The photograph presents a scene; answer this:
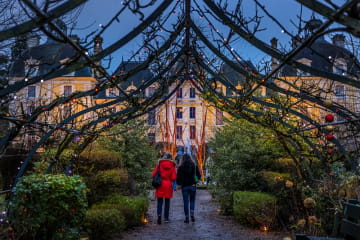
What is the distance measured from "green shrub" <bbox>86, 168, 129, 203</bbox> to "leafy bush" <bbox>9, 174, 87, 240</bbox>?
7.66 feet

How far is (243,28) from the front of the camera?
483 cm

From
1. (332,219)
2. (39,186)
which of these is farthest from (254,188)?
(39,186)

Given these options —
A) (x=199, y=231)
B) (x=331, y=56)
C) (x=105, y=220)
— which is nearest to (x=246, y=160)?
(x=199, y=231)

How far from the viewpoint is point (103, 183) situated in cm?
800

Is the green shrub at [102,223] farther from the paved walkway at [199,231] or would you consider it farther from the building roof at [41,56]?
the building roof at [41,56]

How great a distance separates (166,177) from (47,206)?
14.8ft

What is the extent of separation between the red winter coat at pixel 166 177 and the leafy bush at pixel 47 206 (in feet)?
12.4

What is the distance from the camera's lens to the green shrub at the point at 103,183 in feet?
25.7

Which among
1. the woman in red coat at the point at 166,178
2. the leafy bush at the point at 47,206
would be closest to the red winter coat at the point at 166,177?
the woman in red coat at the point at 166,178

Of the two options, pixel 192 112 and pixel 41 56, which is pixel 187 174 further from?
pixel 192 112

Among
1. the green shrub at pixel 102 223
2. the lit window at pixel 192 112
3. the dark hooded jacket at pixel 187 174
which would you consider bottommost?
the green shrub at pixel 102 223

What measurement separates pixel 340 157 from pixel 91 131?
15.2 ft

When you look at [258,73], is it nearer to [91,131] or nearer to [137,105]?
[137,105]

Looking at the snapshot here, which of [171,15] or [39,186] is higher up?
[171,15]
